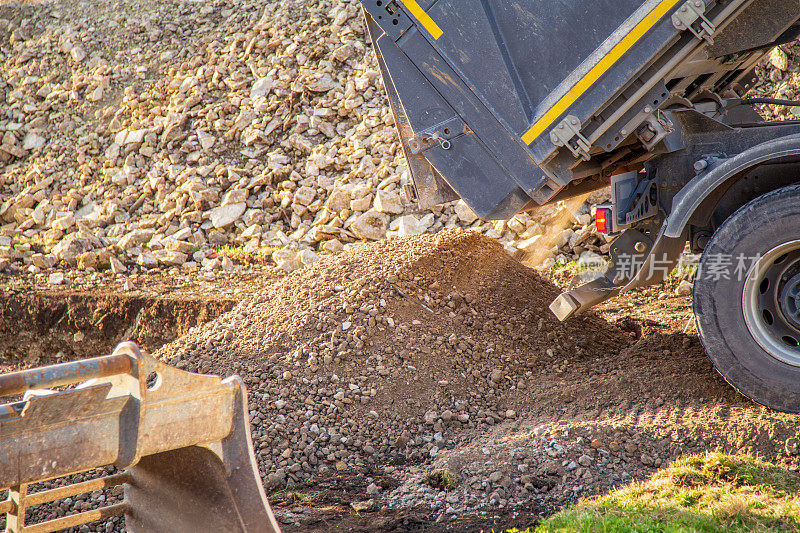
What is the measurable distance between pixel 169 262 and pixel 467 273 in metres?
4.53

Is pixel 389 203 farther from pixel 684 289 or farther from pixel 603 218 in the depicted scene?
pixel 603 218

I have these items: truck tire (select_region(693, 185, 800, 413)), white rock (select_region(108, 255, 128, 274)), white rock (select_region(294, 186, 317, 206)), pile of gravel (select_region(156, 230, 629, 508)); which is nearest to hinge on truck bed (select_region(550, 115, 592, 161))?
truck tire (select_region(693, 185, 800, 413))

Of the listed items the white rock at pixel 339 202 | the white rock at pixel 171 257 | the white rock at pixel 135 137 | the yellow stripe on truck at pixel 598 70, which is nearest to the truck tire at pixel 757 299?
the yellow stripe on truck at pixel 598 70

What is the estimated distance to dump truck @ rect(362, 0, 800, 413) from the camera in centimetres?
351

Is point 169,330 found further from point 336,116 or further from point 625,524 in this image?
point 625,524

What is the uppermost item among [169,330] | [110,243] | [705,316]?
[110,243]

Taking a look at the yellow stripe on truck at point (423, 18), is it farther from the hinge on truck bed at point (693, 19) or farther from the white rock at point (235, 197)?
the white rock at point (235, 197)

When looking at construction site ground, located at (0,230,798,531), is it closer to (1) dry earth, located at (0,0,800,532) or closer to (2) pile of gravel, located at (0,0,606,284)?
(1) dry earth, located at (0,0,800,532)

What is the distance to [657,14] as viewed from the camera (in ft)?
11.5

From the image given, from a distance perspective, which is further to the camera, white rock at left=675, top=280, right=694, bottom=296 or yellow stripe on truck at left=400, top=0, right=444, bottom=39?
white rock at left=675, top=280, right=694, bottom=296

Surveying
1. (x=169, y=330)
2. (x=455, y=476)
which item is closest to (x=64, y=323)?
(x=169, y=330)

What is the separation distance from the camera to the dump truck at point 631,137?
351 centimetres

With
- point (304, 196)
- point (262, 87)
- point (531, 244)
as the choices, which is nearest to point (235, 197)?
point (304, 196)

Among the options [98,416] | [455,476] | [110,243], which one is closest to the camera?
[98,416]
